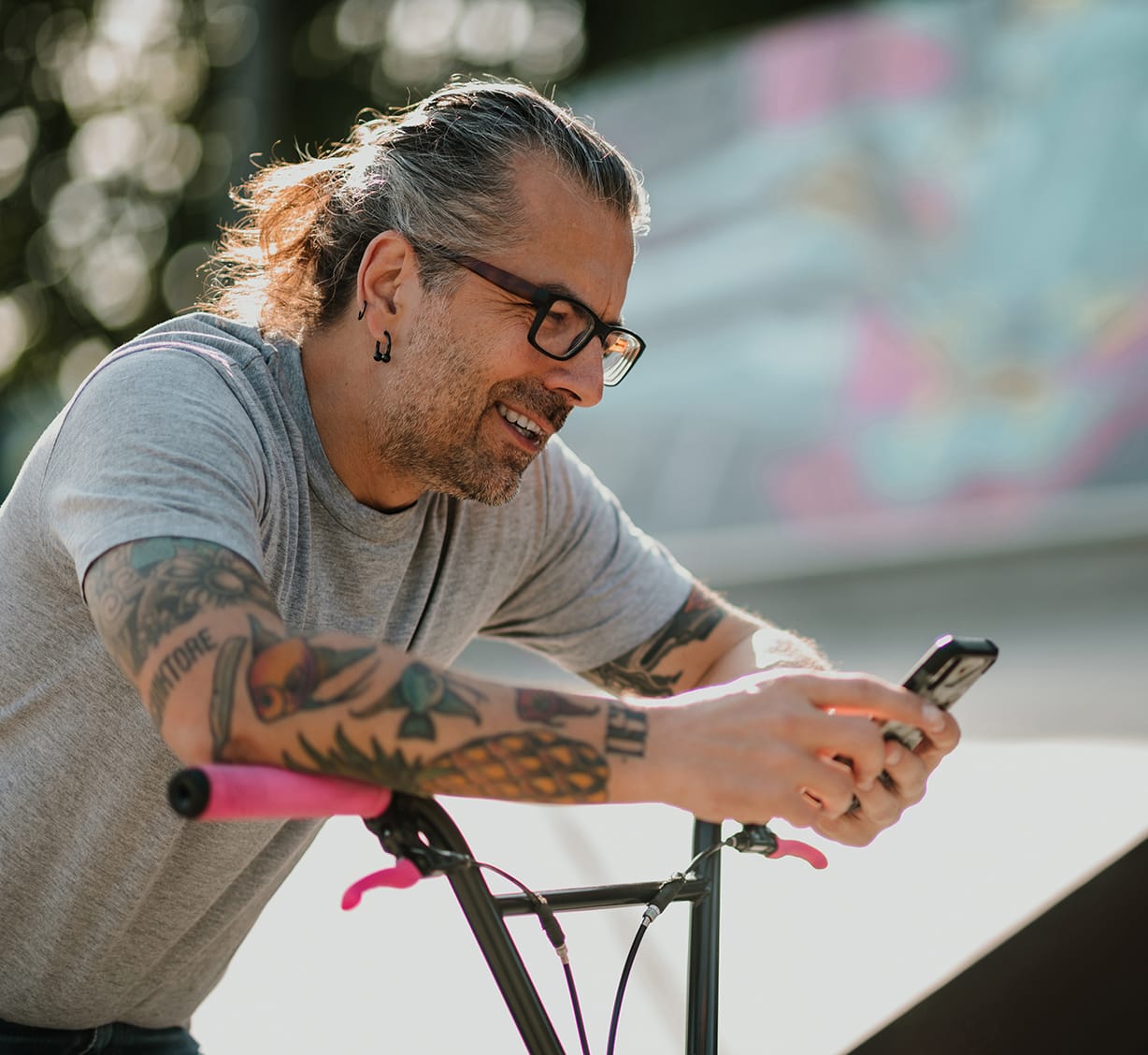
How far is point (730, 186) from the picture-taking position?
348 inches

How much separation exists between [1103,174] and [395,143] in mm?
6382

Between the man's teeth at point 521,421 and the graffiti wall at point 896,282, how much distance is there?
583 centimetres

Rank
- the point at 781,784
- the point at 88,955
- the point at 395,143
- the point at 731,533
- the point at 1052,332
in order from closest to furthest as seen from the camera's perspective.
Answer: the point at 781,784 → the point at 88,955 → the point at 395,143 → the point at 1052,332 → the point at 731,533

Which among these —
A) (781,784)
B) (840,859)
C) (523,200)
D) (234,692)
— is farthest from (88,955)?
(840,859)

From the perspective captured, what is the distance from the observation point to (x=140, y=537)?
1.34 meters

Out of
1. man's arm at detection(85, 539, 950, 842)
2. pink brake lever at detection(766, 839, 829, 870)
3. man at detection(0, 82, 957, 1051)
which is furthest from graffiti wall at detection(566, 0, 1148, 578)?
man's arm at detection(85, 539, 950, 842)

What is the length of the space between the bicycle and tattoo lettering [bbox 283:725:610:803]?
2 centimetres

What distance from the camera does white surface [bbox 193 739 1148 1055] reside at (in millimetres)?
2715

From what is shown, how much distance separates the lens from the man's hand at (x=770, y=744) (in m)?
1.24

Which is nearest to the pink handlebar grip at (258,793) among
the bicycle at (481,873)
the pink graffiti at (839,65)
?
the bicycle at (481,873)

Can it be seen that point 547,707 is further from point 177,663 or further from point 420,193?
point 420,193

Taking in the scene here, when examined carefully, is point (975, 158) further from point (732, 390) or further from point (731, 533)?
point (731, 533)

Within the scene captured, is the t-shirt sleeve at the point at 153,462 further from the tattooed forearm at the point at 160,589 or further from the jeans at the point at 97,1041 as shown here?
the jeans at the point at 97,1041

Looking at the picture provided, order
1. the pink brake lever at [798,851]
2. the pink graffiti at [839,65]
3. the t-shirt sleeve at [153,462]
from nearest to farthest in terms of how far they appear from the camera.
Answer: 1. the t-shirt sleeve at [153,462]
2. the pink brake lever at [798,851]
3. the pink graffiti at [839,65]
